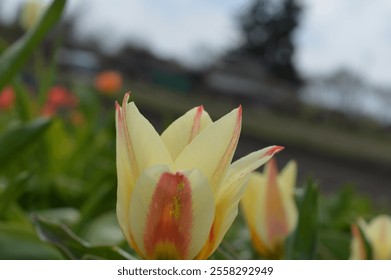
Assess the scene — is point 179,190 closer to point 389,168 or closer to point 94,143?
point 94,143

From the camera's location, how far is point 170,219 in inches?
11.8

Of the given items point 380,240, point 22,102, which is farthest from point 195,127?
point 22,102

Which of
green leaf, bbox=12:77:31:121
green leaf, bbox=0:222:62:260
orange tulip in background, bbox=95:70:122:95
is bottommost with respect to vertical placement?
orange tulip in background, bbox=95:70:122:95

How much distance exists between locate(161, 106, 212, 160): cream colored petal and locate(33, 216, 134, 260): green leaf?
73 mm

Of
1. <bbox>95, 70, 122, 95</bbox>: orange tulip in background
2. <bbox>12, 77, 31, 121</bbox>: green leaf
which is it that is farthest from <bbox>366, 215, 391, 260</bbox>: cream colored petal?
<bbox>95, 70, 122, 95</bbox>: orange tulip in background

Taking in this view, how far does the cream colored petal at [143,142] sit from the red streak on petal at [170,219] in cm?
1

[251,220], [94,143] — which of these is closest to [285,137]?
[94,143]

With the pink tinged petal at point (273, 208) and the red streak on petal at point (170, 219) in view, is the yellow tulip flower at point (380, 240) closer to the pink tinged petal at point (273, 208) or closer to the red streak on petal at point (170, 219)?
the pink tinged petal at point (273, 208)

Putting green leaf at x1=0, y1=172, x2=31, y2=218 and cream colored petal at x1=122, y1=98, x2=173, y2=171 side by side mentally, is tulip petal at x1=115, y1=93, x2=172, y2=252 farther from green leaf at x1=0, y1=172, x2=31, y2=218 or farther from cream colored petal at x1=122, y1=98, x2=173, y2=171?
green leaf at x1=0, y1=172, x2=31, y2=218

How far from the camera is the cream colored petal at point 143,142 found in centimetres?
29

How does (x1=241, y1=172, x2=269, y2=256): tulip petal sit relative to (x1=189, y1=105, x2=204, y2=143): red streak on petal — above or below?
below

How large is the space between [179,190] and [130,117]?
0.12ft

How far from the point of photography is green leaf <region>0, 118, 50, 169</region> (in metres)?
0.57

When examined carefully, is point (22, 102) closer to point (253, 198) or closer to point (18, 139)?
point (18, 139)
